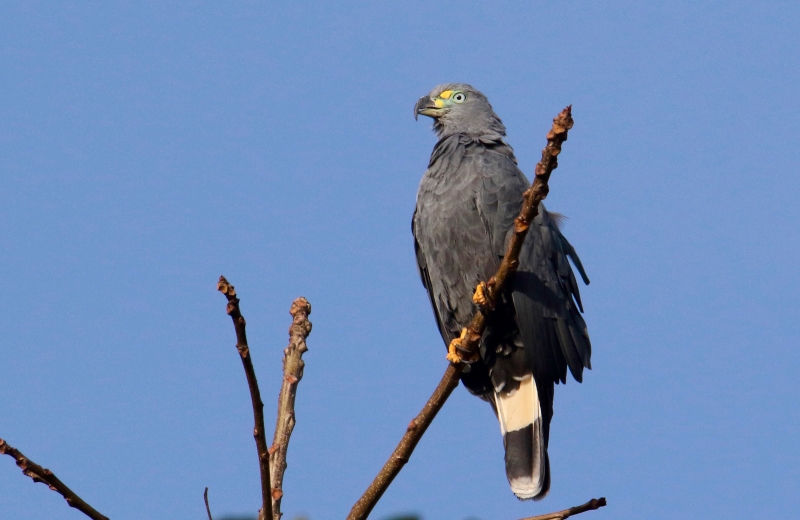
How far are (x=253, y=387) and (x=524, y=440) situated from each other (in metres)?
2.96

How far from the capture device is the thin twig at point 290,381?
10.8 ft

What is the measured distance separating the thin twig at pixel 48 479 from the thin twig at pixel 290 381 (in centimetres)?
88

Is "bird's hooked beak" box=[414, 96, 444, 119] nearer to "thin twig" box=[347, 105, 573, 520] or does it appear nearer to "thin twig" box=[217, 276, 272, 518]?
"thin twig" box=[347, 105, 573, 520]

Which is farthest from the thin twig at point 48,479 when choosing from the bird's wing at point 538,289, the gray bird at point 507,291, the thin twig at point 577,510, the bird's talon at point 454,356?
the bird's wing at point 538,289

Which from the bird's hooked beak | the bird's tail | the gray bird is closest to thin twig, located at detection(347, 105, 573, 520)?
the gray bird

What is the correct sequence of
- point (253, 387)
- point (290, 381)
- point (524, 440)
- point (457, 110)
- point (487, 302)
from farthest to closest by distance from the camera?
point (457, 110) → point (524, 440) → point (487, 302) → point (290, 381) → point (253, 387)

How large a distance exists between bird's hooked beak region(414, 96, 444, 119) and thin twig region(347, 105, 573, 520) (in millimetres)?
2746

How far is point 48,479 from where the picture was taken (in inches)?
95.9

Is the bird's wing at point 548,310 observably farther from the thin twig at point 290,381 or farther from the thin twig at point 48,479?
the thin twig at point 48,479

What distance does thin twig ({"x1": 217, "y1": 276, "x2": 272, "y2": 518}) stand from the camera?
2.34 m

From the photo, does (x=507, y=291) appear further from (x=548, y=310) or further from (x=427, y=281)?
(x=427, y=281)

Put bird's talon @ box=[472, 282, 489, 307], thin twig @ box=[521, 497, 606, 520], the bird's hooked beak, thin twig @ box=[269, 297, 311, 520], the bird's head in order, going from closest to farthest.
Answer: thin twig @ box=[521, 497, 606, 520], thin twig @ box=[269, 297, 311, 520], bird's talon @ box=[472, 282, 489, 307], the bird's head, the bird's hooked beak

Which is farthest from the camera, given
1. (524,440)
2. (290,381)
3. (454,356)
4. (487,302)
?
(524,440)

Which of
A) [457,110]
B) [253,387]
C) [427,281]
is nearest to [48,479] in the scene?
[253,387]
